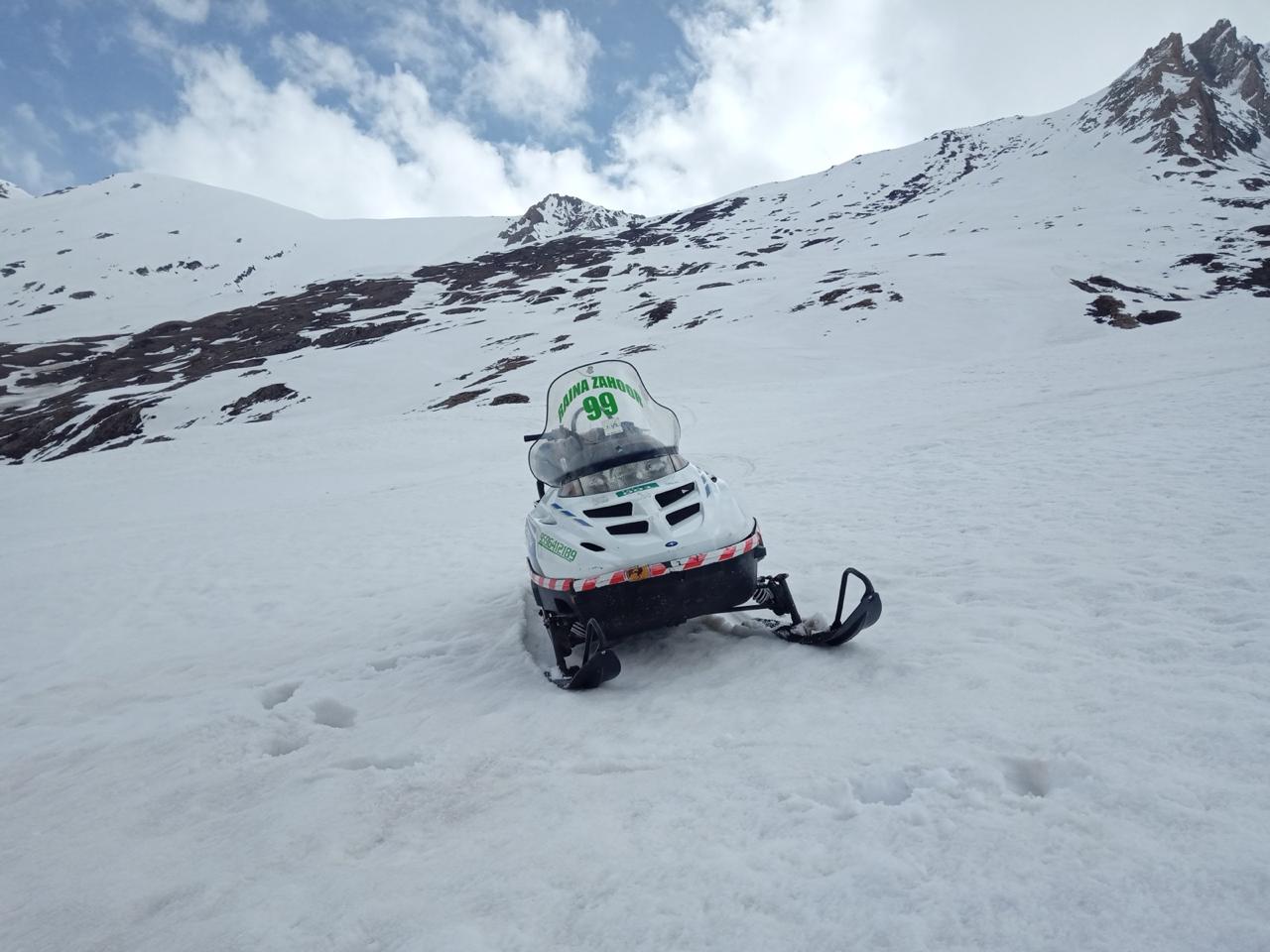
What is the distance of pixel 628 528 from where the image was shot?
5.47 metres

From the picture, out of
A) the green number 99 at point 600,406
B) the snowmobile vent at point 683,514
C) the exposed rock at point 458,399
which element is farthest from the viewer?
the exposed rock at point 458,399

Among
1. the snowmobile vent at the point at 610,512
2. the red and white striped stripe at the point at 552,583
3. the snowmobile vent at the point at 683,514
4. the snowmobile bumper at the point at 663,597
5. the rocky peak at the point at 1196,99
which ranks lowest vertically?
the snowmobile bumper at the point at 663,597

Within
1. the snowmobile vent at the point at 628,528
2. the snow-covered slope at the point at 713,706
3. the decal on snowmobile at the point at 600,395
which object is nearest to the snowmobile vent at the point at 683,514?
the snowmobile vent at the point at 628,528

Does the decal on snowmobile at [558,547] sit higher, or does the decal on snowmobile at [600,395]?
the decal on snowmobile at [600,395]

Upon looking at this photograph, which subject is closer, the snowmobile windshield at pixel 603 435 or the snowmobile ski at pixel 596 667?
the snowmobile ski at pixel 596 667

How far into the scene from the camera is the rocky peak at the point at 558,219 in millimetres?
151750

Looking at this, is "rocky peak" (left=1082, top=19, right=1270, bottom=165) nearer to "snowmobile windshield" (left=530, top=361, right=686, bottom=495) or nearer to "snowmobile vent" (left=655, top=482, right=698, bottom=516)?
"snowmobile windshield" (left=530, top=361, right=686, bottom=495)

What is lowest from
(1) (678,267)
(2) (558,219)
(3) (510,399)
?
(3) (510,399)

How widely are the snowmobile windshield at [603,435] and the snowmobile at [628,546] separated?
0.01 metres

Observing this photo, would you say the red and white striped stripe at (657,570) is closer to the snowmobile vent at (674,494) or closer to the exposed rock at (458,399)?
the snowmobile vent at (674,494)

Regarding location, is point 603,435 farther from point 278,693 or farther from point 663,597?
point 278,693

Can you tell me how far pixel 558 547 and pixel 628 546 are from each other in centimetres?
71

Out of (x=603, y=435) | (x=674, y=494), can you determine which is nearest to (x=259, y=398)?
(x=603, y=435)

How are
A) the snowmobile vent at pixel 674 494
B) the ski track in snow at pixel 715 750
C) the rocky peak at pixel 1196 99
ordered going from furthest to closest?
the rocky peak at pixel 1196 99
the snowmobile vent at pixel 674 494
the ski track in snow at pixel 715 750
